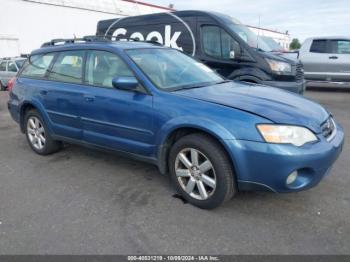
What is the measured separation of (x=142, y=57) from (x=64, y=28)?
20517mm

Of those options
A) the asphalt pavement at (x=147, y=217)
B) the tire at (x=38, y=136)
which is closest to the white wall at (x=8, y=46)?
the tire at (x=38, y=136)

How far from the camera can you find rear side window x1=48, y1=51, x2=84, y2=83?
14.5ft

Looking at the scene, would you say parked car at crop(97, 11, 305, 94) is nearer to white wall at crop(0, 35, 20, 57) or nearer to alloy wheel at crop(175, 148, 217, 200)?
alloy wheel at crop(175, 148, 217, 200)

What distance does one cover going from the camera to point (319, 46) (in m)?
11.4

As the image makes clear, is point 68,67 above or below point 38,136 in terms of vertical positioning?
above

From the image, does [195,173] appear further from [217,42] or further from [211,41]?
[211,41]

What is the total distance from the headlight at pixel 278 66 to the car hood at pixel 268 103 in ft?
10.3

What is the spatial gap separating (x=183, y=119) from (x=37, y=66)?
288cm

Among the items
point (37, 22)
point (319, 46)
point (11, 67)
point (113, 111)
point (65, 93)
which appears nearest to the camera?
point (113, 111)

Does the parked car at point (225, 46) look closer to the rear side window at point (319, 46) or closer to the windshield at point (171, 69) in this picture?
the windshield at point (171, 69)

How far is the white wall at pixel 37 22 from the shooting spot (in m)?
19.7

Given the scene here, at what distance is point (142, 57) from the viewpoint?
406 cm

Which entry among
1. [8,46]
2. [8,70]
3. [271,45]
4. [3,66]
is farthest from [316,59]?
[8,46]

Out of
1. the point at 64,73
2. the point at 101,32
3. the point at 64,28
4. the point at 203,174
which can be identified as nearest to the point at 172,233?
the point at 203,174
